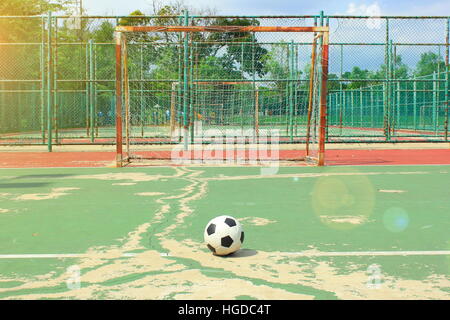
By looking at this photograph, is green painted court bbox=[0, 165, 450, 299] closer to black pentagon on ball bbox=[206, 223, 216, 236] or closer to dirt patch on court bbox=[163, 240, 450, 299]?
dirt patch on court bbox=[163, 240, 450, 299]

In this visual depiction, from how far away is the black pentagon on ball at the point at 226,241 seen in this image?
4.41 m

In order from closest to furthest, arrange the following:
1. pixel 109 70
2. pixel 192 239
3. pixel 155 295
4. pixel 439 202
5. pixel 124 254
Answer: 1. pixel 155 295
2. pixel 124 254
3. pixel 192 239
4. pixel 439 202
5. pixel 109 70

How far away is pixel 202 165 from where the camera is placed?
12.7 meters

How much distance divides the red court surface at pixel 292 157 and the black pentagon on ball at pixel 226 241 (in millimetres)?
8666

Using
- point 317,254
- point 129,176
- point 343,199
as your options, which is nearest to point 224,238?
point 317,254

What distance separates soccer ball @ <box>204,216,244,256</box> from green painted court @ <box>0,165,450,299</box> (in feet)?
0.33

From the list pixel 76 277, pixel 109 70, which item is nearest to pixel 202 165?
pixel 76 277

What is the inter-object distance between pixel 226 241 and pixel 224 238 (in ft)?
0.10

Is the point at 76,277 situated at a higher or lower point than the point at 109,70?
lower

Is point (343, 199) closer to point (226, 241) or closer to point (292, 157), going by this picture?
point (226, 241)

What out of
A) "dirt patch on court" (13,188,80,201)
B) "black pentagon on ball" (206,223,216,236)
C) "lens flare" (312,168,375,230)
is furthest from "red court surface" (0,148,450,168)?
"black pentagon on ball" (206,223,216,236)
